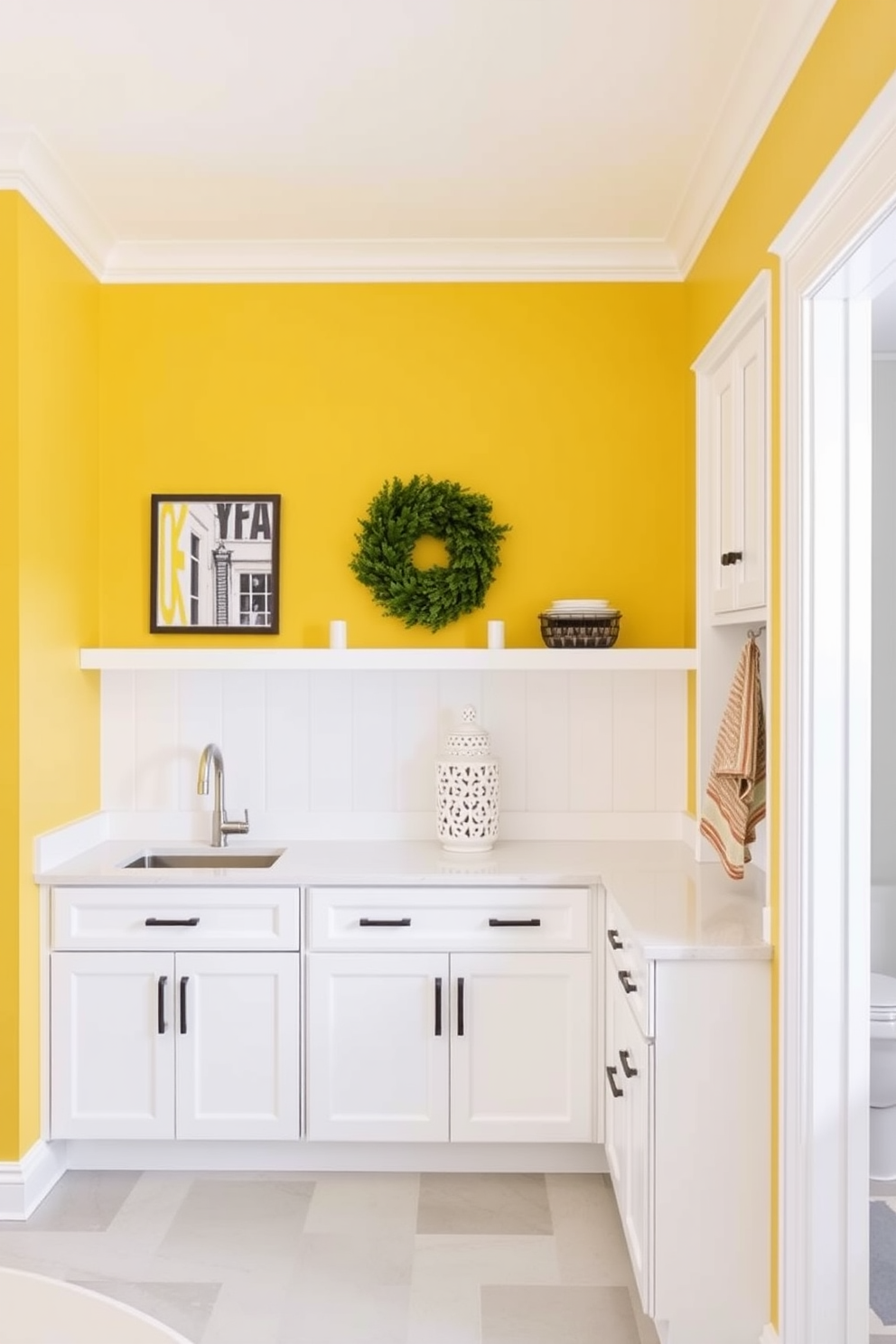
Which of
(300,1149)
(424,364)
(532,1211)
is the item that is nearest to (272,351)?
(424,364)

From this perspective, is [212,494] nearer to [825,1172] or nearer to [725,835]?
[725,835]

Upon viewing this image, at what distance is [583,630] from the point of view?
3076mm

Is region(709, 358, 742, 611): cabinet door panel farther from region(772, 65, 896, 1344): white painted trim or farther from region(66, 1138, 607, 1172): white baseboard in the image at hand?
region(66, 1138, 607, 1172): white baseboard

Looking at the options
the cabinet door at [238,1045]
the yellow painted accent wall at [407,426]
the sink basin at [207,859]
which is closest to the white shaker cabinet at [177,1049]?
the cabinet door at [238,1045]

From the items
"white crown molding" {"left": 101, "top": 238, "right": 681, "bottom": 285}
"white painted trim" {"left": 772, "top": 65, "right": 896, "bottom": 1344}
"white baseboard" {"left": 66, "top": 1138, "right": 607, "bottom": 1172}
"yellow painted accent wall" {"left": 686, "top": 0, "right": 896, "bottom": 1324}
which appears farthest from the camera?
"white crown molding" {"left": 101, "top": 238, "right": 681, "bottom": 285}

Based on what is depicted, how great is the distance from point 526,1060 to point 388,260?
2.39 metres

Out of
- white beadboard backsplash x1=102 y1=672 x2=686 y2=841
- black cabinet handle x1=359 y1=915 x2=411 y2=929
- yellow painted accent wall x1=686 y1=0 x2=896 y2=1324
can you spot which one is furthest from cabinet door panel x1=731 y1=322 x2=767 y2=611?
black cabinet handle x1=359 y1=915 x2=411 y2=929

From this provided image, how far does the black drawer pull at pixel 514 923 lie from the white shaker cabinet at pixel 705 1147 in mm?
660

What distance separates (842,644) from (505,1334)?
1606 mm

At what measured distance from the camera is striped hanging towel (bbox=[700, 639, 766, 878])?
238 cm

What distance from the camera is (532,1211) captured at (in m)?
2.67

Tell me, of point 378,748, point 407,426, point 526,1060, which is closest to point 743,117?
point 407,426

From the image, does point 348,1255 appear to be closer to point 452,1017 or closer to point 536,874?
point 452,1017

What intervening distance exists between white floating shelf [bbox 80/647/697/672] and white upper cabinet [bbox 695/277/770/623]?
1.10ft
